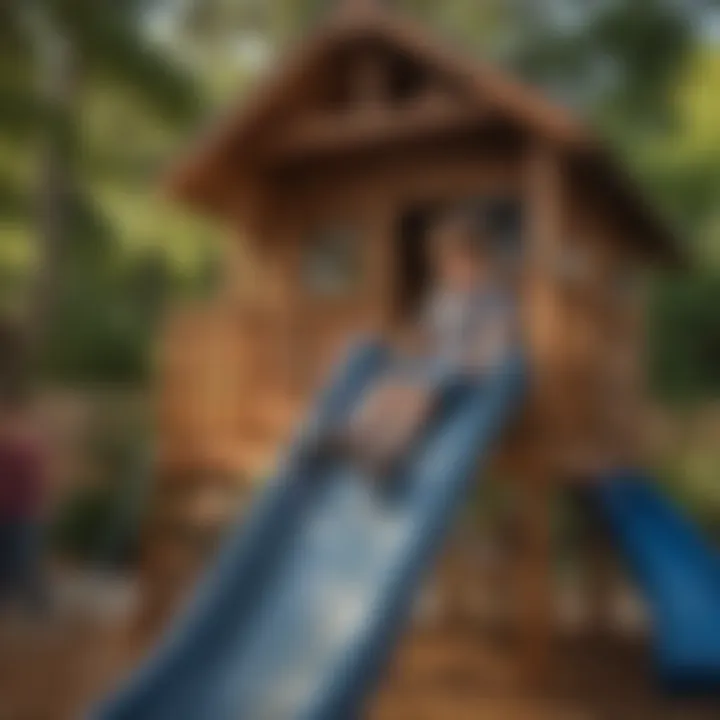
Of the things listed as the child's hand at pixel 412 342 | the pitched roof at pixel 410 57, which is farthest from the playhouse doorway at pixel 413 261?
the pitched roof at pixel 410 57

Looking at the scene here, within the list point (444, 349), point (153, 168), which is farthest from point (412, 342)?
point (153, 168)

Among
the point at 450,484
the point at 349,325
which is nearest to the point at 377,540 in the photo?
the point at 450,484

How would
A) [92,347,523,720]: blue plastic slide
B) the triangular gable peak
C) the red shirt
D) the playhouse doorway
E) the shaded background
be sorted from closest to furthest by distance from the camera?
[92,347,523,720]: blue plastic slide
the red shirt
the shaded background
the triangular gable peak
the playhouse doorway

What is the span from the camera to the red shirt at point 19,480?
39.8 inches

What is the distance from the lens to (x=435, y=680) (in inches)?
49.7

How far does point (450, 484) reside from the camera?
94cm

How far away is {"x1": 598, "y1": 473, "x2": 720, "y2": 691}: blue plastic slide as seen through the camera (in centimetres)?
107

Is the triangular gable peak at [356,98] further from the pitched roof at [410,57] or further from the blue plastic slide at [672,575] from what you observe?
the blue plastic slide at [672,575]

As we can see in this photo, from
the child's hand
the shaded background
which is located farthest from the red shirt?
the child's hand

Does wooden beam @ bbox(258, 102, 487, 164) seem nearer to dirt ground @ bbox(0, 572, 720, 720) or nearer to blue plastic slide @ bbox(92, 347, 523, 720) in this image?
blue plastic slide @ bbox(92, 347, 523, 720)

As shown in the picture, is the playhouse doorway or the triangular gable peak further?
the playhouse doorway

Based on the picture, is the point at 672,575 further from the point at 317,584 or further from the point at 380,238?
the point at 380,238

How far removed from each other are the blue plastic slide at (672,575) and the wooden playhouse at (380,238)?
0.07m

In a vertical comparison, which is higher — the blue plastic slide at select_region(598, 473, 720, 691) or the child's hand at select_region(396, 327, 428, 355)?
the child's hand at select_region(396, 327, 428, 355)
